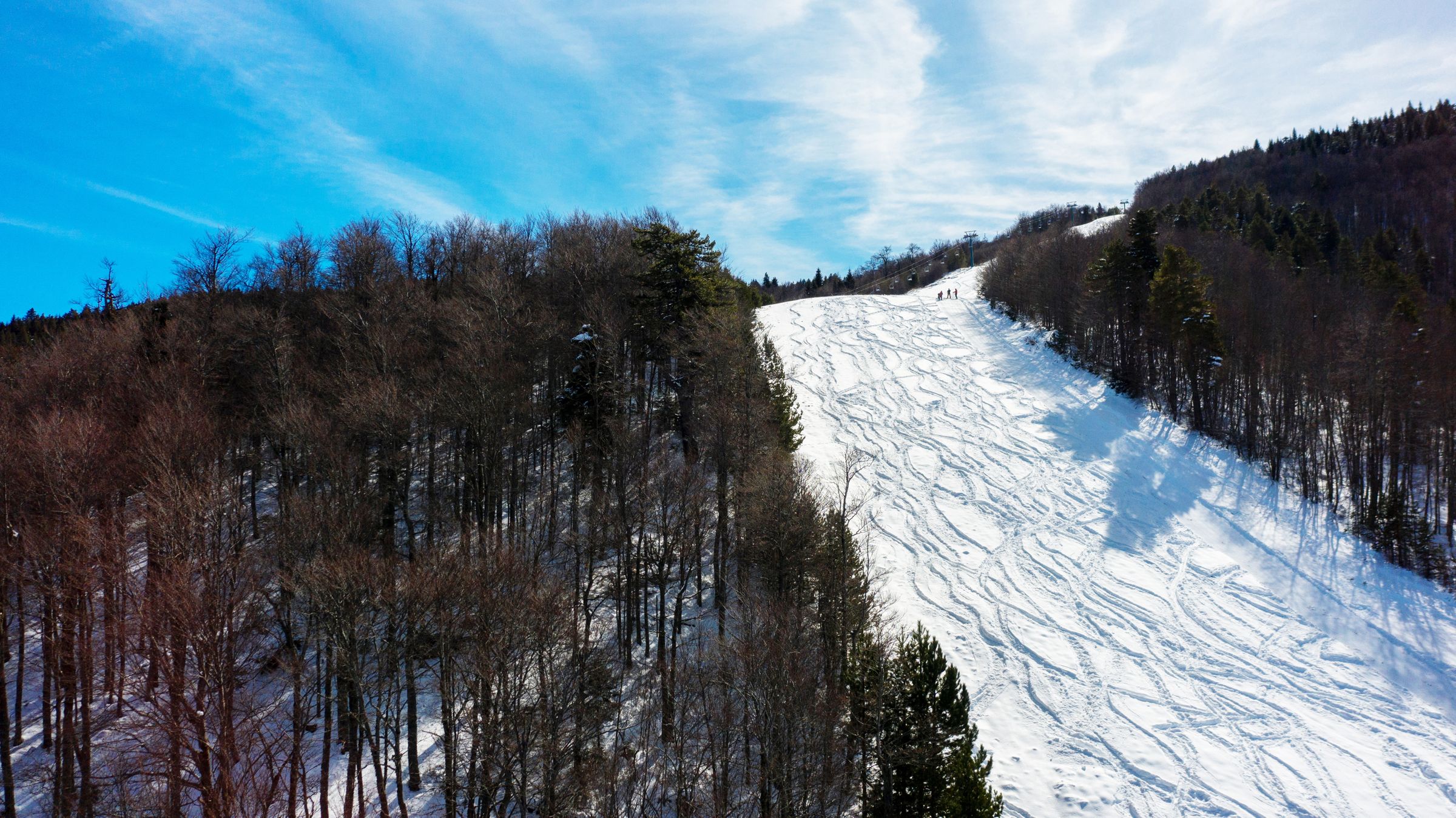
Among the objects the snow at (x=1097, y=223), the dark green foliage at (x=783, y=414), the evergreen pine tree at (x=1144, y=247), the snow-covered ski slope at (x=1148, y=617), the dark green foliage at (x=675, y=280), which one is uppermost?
the snow at (x=1097, y=223)

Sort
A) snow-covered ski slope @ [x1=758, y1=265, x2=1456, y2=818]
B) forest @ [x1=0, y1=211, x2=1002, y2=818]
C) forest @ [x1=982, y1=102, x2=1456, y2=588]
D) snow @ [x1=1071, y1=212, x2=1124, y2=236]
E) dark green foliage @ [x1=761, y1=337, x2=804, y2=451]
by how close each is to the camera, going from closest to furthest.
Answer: forest @ [x1=0, y1=211, x2=1002, y2=818]
snow-covered ski slope @ [x1=758, y1=265, x2=1456, y2=818]
dark green foliage @ [x1=761, y1=337, x2=804, y2=451]
forest @ [x1=982, y1=102, x2=1456, y2=588]
snow @ [x1=1071, y1=212, x2=1124, y2=236]

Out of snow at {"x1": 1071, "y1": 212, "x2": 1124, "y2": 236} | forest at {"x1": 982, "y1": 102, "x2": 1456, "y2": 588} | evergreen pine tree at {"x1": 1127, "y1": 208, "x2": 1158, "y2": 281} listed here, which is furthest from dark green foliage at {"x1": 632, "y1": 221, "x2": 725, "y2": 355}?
snow at {"x1": 1071, "y1": 212, "x2": 1124, "y2": 236}

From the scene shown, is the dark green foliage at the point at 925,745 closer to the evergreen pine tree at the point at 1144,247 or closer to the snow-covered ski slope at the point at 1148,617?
the snow-covered ski slope at the point at 1148,617

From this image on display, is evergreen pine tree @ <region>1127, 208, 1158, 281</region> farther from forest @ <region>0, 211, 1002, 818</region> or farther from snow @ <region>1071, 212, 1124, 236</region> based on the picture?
snow @ <region>1071, 212, 1124, 236</region>

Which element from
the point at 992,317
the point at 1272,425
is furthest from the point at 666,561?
the point at 992,317

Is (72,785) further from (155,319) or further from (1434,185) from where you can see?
(1434,185)

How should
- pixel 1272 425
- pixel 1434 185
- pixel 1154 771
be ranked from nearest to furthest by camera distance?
pixel 1154 771 < pixel 1272 425 < pixel 1434 185

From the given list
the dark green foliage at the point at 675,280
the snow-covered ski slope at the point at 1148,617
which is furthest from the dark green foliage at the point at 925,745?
the dark green foliage at the point at 675,280
